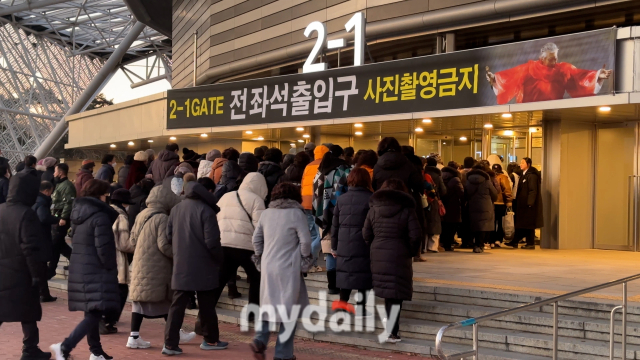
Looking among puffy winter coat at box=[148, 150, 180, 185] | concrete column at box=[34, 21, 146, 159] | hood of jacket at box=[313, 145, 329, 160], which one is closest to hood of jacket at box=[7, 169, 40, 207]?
hood of jacket at box=[313, 145, 329, 160]

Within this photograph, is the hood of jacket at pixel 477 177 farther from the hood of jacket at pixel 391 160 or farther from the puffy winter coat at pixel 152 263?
the puffy winter coat at pixel 152 263

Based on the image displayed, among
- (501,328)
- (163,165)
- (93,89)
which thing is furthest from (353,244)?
(93,89)

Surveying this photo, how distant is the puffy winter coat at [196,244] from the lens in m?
7.97

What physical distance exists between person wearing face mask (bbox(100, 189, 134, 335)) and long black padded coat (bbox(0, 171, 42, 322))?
1.40 meters

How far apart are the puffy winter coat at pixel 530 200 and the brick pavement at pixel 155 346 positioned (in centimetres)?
658

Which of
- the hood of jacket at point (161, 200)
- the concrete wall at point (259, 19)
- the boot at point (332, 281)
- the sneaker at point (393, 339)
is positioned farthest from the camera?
the concrete wall at point (259, 19)

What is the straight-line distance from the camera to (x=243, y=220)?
351 inches

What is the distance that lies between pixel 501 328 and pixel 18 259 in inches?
203

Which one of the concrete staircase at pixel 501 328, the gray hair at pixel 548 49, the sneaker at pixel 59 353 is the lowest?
the sneaker at pixel 59 353

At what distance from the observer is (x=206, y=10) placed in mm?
23375

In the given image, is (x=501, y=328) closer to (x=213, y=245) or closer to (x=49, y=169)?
(x=213, y=245)

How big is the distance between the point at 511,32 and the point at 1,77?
210 feet

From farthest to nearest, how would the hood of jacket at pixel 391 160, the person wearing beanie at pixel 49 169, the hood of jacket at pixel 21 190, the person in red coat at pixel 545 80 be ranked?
the person wearing beanie at pixel 49 169
the person in red coat at pixel 545 80
the hood of jacket at pixel 391 160
the hood of jacket at pixel 21 190

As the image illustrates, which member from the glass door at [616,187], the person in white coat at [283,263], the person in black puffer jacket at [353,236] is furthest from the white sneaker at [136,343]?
the glass door at [616,187]
